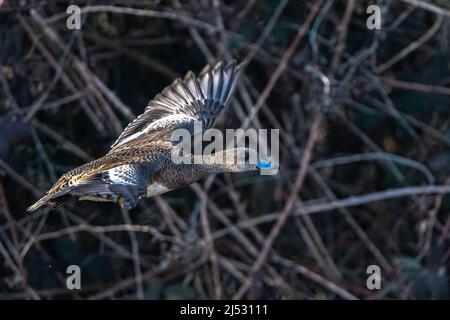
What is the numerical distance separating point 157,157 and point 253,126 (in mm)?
2334

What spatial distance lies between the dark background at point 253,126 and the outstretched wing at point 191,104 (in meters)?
0.77

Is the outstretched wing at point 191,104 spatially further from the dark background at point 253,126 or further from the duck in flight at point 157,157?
the dark background at point 253,126

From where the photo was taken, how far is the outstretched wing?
6660mm

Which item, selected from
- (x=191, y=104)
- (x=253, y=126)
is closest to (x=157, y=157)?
(x=191, y=104)

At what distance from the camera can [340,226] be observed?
30.9 feet

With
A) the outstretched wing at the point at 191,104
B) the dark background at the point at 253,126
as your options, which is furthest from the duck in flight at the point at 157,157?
the dark background at the point at 253,126

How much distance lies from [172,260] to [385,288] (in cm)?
150

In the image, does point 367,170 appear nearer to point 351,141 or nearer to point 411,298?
point 351,141

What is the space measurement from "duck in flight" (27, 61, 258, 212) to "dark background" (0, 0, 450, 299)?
30.9 inches

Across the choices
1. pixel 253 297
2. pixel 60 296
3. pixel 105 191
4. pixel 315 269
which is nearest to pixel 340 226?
pixel 315 269

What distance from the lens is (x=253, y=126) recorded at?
8.12 meters

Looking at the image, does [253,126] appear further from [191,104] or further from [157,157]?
[157,157]

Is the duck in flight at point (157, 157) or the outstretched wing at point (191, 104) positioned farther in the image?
the outstretched wing at point (191, 104)

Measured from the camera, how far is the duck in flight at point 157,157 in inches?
207
